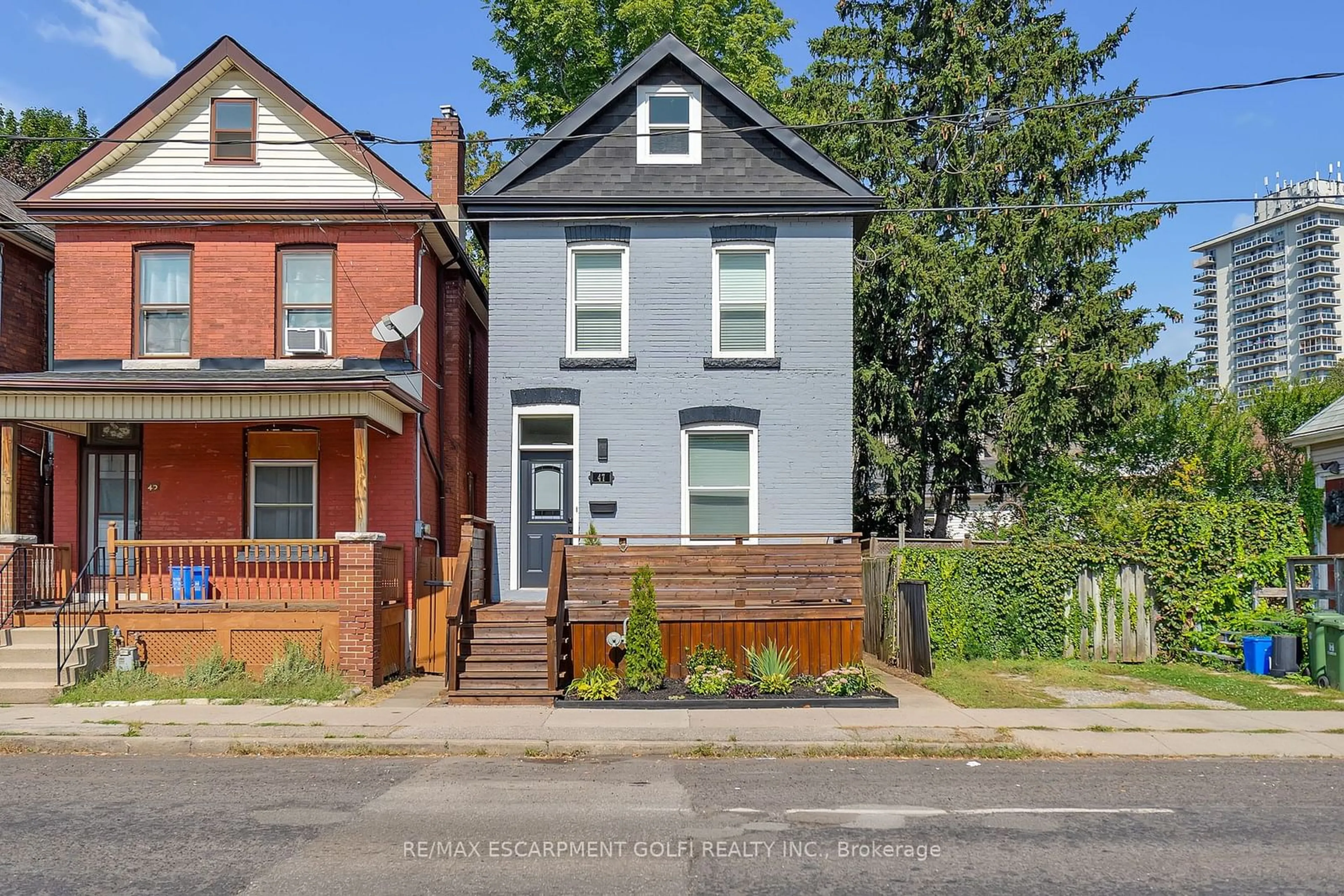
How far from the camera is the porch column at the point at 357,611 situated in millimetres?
14055

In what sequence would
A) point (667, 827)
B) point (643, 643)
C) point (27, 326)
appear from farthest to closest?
point (27, 326), point (643, 643), point (667, 827)

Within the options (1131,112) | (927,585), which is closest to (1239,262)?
(1131,112)

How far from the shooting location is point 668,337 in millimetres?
16578

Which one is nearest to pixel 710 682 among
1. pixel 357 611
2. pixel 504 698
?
pixel 504 698

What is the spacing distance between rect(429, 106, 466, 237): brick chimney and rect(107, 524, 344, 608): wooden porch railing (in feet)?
20.8

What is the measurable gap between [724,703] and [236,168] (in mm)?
11829

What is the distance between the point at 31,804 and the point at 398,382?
936 cm

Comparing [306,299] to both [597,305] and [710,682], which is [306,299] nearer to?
[597,305]

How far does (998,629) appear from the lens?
1562cm

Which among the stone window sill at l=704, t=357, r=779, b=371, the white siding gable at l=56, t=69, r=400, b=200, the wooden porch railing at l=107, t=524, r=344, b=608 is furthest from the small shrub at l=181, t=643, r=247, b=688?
the stone window sill at l=704, t=357, r=779, b=371

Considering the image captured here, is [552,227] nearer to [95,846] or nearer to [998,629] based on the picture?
[998,629]

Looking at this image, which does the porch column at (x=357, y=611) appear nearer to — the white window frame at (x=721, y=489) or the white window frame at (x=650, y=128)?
the white window frame at (x=721, y=489)

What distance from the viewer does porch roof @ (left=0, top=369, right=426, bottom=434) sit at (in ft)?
47.3

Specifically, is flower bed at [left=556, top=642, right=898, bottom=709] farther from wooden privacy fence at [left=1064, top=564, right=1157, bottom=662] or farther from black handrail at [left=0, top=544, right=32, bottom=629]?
black handrail at [left=0, top=544, right=32, bottom=629]
